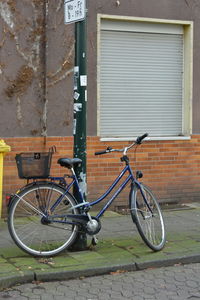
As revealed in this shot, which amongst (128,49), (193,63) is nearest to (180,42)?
(193,63)

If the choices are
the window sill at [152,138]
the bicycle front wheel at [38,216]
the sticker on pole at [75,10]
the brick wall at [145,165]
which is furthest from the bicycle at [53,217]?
the window sill at [152,138]

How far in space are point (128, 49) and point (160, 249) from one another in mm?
3994

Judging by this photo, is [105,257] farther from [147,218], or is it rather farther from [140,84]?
[140,84]

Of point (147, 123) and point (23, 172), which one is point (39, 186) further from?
point (147, 123)

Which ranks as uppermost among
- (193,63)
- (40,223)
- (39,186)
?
(193,63)

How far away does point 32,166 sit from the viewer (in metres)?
5.81

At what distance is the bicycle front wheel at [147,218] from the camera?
6031 mm

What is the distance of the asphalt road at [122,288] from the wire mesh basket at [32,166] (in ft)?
3.99

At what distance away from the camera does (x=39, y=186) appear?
229 inches

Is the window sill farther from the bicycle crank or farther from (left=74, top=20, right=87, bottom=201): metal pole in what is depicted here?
the bicycle crank

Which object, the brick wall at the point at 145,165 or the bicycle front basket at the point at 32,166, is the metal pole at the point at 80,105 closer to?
the bicycle front basket at the point at 32,166

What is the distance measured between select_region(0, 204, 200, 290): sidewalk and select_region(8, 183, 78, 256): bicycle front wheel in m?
0.16

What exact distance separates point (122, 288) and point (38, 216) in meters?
1.31

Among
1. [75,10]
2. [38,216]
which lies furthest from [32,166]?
[75,10]
